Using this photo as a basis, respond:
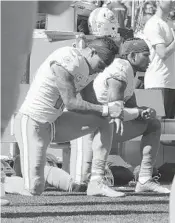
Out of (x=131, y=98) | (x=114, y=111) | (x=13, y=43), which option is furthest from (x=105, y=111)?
(x=13, y=43)

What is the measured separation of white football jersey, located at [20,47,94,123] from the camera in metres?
4.61

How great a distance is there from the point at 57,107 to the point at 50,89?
126 mm

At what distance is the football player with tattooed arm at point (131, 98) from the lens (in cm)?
507

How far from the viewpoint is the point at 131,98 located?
5.47m

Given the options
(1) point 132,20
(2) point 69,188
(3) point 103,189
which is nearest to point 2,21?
(3) point 103,189

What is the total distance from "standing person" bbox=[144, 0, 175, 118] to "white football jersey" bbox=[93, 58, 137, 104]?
1.12 metres

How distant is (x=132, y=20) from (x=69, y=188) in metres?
3.15

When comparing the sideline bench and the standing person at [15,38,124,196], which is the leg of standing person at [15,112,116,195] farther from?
the sideline bench

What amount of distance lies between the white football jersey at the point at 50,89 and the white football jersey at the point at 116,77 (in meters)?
0.41

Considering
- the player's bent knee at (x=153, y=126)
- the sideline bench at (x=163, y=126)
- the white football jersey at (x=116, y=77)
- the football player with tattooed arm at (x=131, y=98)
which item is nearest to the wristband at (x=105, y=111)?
the football player with tattooed arm at (x=131, y=98)

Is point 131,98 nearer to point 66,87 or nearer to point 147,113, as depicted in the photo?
point 147,113

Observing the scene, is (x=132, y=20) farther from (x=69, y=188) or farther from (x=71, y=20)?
(x=69, y=188)

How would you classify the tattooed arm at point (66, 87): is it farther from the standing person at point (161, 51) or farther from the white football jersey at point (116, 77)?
the standing person at point (161, 51)

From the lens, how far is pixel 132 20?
319 inches
